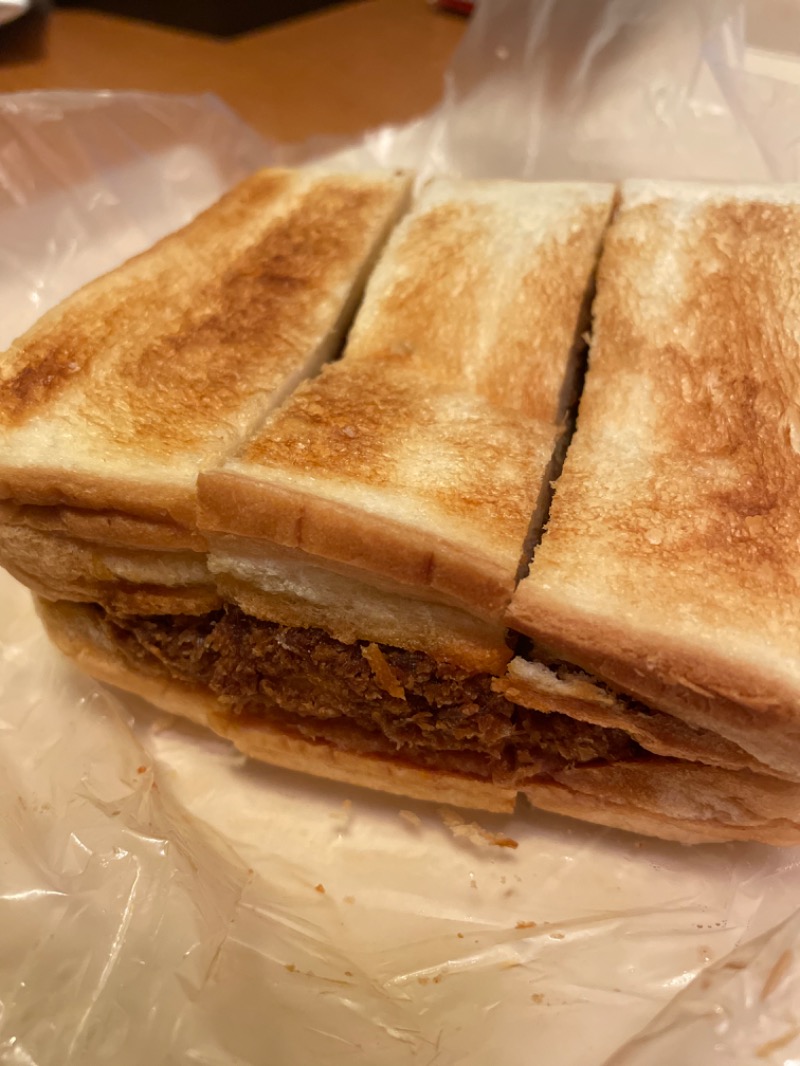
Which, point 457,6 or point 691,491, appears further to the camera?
point 457,6

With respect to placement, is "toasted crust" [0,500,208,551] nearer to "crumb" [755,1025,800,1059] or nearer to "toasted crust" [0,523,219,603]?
"toasted crust" [0,523,219,603]

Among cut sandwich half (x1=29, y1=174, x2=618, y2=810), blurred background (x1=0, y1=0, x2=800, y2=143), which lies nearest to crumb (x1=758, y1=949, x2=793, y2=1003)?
cut sandwich half (x1=29, y1=174, x2=618, y2=810)

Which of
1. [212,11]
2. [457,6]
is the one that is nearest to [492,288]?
[457,6]

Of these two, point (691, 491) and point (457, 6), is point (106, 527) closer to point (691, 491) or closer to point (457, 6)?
point (691, 491)

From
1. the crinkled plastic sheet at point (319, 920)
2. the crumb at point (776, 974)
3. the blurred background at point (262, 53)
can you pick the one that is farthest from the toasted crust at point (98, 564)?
the blurred background at point (262, 53)

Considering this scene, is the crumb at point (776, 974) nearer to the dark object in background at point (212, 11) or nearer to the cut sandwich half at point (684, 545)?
the cut sandwich half at point (684, 545)

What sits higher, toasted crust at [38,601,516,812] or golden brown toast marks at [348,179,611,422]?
golden brown toast marks at [348,179,611,422]
